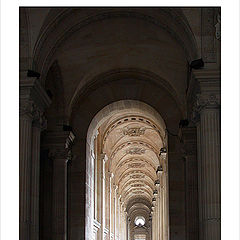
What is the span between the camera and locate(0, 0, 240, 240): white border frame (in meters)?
7.38

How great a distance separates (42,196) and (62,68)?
4.87 metres

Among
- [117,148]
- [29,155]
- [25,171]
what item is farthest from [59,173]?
[117,148]

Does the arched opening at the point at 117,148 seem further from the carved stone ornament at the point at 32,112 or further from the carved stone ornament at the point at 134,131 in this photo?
the carved stone ornament at the point at 32,112

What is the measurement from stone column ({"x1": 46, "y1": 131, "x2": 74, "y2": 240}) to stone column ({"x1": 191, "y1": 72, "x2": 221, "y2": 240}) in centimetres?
757

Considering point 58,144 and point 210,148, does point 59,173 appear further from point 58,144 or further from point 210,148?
point 210,148

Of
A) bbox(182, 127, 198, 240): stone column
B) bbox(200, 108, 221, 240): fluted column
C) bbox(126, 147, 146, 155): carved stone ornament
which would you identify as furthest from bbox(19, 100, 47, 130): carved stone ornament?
bbox(126, 147, 146, 155): carved stone ornament

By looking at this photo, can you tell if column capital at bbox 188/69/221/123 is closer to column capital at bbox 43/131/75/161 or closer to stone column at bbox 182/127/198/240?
stone column at bbox 182/127/198/240

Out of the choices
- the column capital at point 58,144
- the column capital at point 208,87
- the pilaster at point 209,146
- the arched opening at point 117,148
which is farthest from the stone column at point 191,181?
the column capital at point 208,87

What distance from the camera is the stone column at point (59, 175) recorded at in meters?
22.2

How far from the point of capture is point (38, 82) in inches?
651
